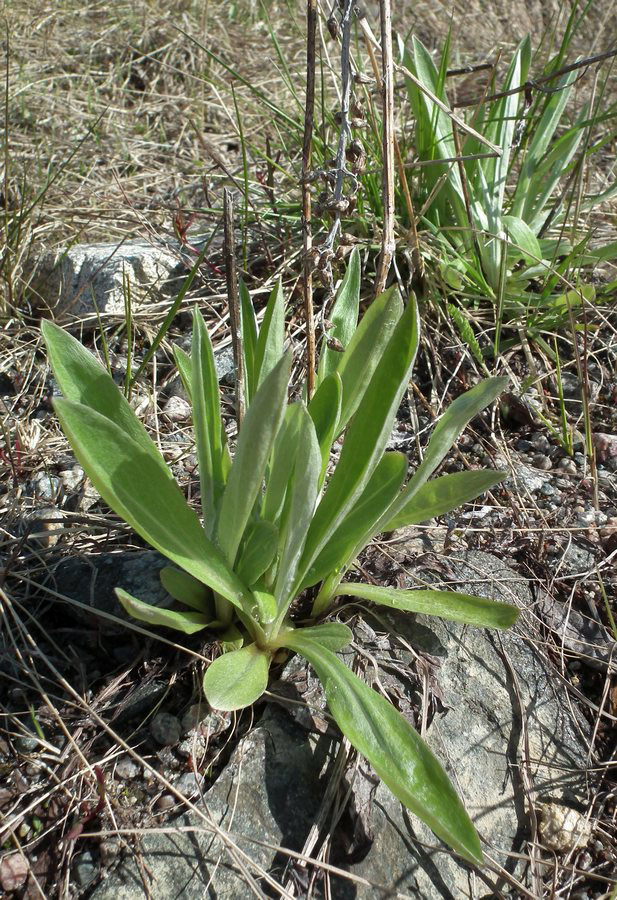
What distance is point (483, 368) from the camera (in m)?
2.21

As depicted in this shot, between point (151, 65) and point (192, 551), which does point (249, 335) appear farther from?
point (151, 65)

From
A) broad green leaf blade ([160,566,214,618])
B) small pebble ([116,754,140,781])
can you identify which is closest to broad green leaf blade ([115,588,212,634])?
broad green leaf blade ([160,566,214,618])

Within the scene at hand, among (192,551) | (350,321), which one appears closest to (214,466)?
(192,551)

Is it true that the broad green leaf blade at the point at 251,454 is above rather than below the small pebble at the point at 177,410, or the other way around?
above

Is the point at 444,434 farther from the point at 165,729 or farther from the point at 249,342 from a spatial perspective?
the point at 165,729

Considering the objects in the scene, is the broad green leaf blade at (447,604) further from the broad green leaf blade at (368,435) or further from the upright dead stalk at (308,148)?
the upright dead stalk at (308,148)

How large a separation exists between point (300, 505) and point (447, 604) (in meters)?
0.40

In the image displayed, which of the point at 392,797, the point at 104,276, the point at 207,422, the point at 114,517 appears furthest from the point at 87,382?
the point at 104,276

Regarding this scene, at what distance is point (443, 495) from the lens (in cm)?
142

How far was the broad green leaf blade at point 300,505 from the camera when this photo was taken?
1.09 metres

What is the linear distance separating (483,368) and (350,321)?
0.75 metres

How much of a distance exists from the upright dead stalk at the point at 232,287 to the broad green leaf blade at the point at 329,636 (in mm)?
415

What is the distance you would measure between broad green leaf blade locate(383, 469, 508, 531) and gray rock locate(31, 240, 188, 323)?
4.25 ft

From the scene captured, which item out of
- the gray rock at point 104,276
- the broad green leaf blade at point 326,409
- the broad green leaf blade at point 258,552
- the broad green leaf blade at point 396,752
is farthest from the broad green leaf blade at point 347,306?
the gray rock at point 104,276
